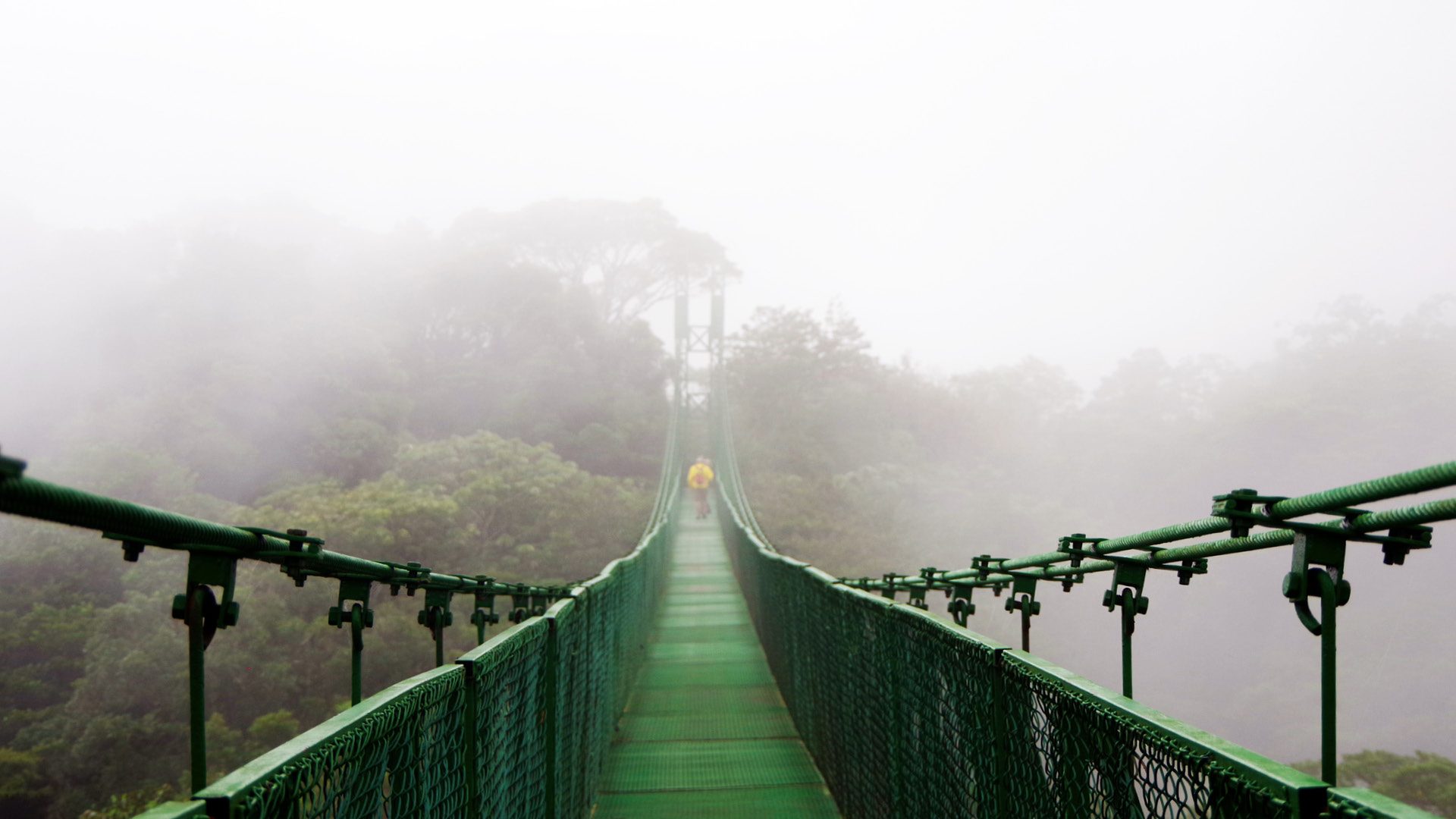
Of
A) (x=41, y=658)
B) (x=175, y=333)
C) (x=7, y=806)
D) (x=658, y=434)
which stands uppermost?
(x=175, y=333)

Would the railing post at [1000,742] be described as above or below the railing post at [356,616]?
below

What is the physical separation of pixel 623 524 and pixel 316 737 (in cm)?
2096

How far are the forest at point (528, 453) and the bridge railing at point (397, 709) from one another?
9.18m

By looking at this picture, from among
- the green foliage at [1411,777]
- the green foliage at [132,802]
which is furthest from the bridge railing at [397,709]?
the green foliage at [1411,777]

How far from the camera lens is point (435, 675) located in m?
1.70

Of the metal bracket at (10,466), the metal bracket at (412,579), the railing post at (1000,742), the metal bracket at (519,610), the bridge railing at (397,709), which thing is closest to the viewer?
the metal bracket at (10,466)

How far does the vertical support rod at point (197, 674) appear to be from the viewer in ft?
4.22

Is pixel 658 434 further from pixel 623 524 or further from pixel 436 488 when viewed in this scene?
pixel 436 488

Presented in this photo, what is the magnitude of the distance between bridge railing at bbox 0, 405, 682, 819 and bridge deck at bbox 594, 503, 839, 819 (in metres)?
0.81

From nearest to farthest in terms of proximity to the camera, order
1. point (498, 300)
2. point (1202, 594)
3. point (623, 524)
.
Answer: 1. point (623, 524)
2. point (1202, 594)
3. point (498, 300)

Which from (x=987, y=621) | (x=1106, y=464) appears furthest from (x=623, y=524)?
(x=1106, y=464)

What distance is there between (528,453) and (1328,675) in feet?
72.2

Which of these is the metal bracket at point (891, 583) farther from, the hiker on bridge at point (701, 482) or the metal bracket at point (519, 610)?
the hiker on bridge at point (701, 482)

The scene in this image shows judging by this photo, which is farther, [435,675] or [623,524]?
[623,524]
